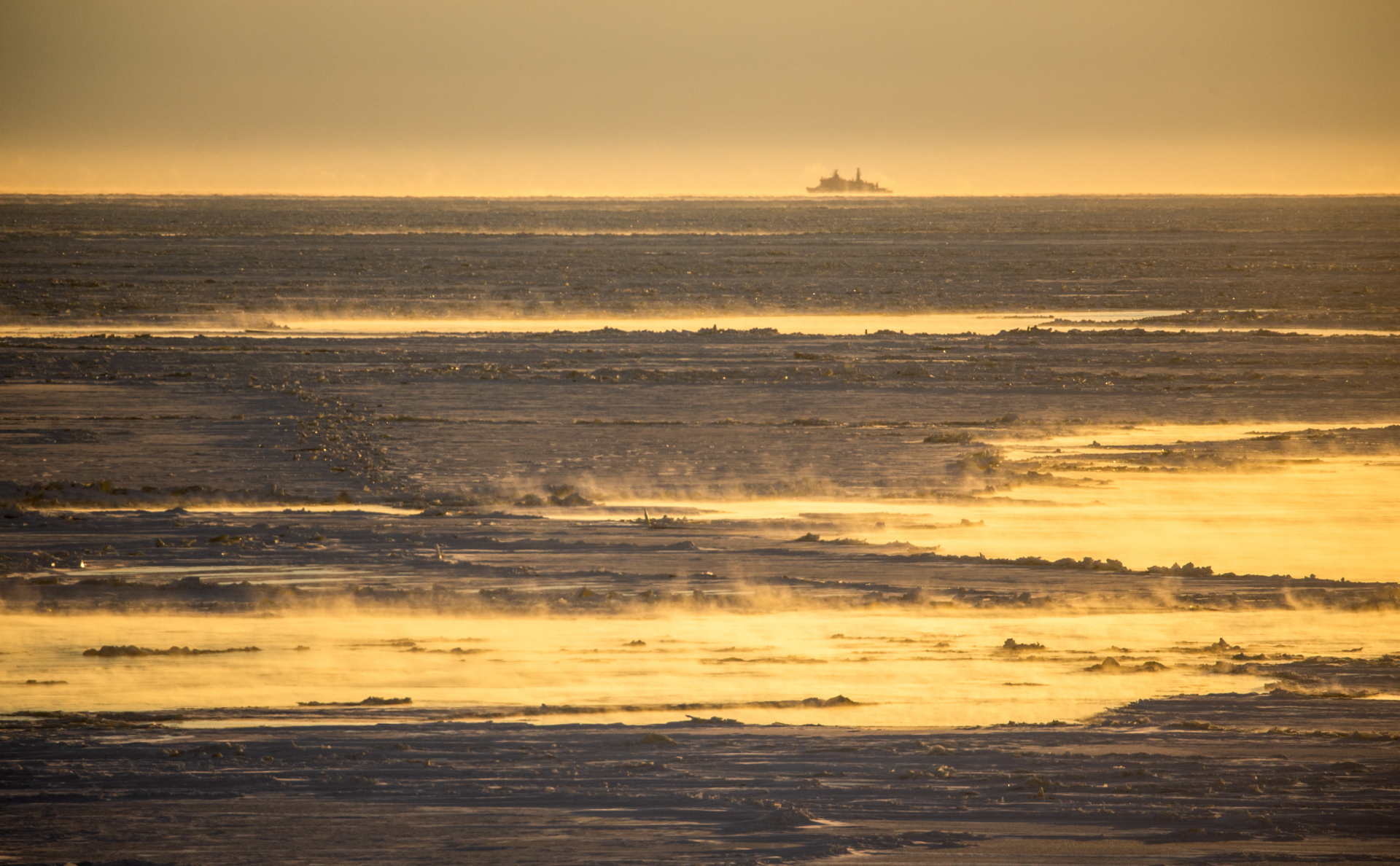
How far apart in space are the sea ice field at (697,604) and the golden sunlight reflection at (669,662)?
0.14 feet

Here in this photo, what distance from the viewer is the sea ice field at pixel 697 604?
22.2 feet

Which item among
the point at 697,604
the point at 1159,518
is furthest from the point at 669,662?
the point at 1159,518

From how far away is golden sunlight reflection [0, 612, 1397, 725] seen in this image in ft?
27.8

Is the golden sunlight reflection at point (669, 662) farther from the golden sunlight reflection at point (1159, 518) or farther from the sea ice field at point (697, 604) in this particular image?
the golden sunlight reflection at point (1159, 518)

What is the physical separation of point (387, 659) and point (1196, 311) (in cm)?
3527

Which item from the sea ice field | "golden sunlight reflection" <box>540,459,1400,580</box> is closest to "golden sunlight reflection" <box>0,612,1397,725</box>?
the sea ice field

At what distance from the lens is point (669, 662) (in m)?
9.31

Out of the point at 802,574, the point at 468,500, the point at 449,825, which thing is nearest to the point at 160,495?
the point at 468,500

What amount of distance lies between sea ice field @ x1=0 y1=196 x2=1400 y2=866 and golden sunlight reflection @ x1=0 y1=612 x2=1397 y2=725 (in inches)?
1.7

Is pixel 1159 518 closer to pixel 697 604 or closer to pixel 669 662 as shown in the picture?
pixel 697 604

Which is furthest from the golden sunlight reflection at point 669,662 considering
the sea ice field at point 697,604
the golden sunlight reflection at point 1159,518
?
the golden sunlight reflection at point 1159,518

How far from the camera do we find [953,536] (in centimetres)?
1329

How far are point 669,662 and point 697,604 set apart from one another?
1.46 metres

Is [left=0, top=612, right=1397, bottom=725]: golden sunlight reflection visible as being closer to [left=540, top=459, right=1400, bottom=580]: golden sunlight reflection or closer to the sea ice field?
the sea ice field
